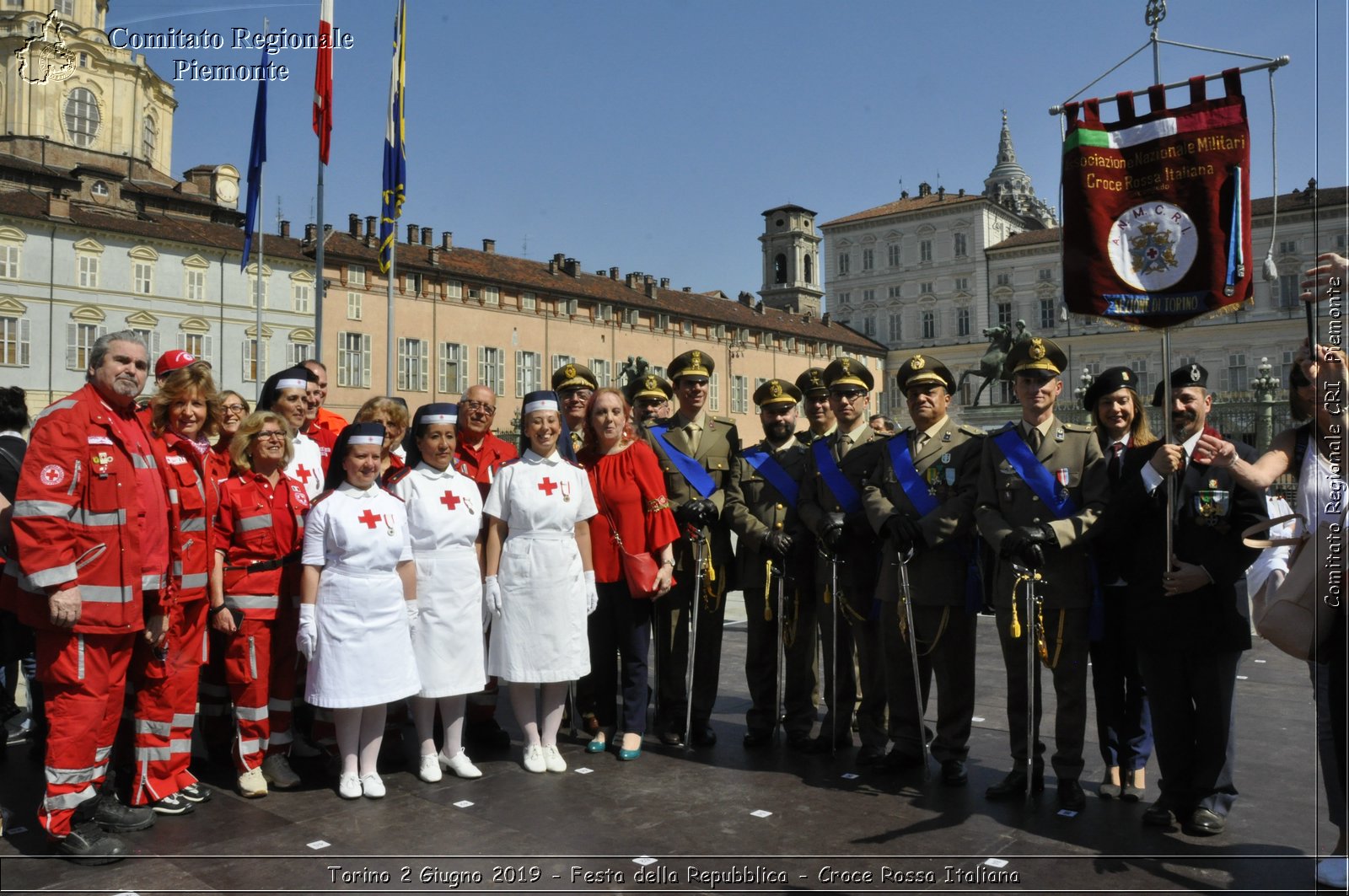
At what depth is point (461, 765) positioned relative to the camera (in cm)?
562

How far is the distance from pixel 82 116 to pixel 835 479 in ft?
202

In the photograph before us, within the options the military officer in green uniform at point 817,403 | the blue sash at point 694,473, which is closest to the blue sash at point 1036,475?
the military officer in green uniform at point 817,403

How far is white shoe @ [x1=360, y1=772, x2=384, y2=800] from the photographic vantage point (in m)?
5.21

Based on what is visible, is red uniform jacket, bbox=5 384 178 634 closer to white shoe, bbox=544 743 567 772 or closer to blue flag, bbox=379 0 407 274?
white shoe, bbox=544 743 567 772

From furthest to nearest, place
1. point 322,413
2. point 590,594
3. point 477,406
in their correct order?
point 322,413 → point 477,406 → point 590,594

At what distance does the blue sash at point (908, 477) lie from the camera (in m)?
5.60

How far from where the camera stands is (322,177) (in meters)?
16.8

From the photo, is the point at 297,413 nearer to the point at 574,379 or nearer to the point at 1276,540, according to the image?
the point at 574,379

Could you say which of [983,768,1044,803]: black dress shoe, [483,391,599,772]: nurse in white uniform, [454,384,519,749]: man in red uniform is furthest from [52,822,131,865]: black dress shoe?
[983,768,1044,803]: black dress shoe

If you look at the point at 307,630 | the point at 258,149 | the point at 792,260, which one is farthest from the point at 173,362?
the point at 792,260

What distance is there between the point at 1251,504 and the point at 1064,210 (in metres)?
1.55

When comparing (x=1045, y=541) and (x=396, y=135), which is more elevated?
(x=396, y=135)

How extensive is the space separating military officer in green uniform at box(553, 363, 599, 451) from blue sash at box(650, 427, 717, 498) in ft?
2.38

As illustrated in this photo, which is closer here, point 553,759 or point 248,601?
point 248,601
